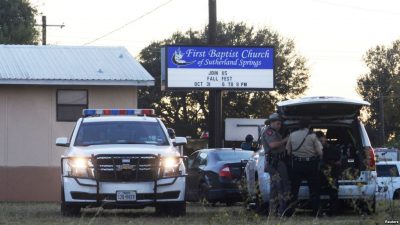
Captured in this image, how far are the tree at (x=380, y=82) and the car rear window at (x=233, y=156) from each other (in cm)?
5506

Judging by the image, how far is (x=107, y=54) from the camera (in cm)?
3127

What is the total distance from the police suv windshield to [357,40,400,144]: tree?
60.3 meters

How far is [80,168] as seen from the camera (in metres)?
15.9

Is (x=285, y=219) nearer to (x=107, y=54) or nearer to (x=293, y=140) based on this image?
(x=293, y=140)

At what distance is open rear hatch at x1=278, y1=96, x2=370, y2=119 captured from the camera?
1541 centimetres

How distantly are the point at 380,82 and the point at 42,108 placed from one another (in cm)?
6303

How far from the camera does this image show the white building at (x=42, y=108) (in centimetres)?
2794

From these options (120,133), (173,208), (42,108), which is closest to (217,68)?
(42,108)

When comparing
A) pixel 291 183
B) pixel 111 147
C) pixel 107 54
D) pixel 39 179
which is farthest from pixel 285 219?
pixel 107 54

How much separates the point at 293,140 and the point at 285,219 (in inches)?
65.7

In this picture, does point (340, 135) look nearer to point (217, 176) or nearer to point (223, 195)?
point (223, 195)

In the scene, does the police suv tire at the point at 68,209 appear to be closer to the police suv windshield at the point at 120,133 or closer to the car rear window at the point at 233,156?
the police suv windshield at the point at 120,133

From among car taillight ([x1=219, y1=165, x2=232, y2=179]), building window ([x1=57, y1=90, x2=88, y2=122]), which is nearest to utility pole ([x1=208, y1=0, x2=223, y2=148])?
building window ([x1=57, y1=90, x2=88, y2=122])

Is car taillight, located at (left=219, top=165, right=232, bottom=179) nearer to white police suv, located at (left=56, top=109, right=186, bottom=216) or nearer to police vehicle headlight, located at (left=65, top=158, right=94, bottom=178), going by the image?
white police suv, located at (left=56, top=109, right=186, bottom=216)
